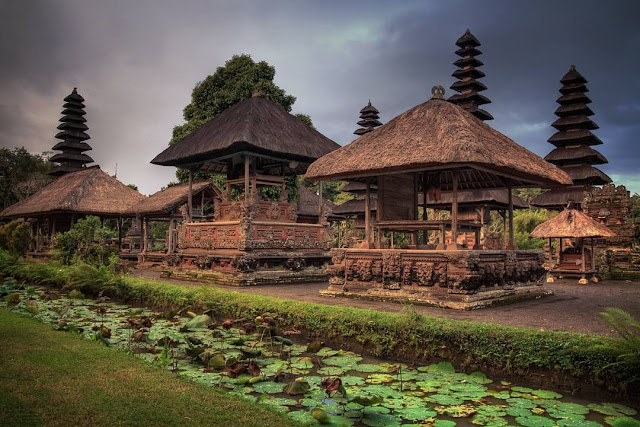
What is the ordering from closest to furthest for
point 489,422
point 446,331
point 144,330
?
A: point 489,422
point 446,331
point 144,330

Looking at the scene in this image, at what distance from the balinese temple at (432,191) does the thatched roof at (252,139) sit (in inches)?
166

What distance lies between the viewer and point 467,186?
12992 mm

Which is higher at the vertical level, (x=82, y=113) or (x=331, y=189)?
(x=82, y=113)

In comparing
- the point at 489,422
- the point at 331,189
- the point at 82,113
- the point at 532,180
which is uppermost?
the point at 82,113

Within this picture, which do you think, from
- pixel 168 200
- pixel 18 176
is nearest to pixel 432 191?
pixel 168 200

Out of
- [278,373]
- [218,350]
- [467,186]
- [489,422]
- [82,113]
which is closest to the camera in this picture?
[489,422]

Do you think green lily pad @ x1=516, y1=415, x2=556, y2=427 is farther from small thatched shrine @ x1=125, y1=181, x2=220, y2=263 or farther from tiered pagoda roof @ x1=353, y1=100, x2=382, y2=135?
tiered pagoda roof @ x1=353, y1=100, x2=382, y2=135

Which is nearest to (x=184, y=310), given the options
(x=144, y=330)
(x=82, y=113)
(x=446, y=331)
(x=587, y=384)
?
(x=144, y=330)

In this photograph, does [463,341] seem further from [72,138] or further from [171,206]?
[72,138]

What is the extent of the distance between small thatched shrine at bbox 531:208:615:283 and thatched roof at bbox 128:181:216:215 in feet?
49.5

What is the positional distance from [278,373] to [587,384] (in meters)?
3.25

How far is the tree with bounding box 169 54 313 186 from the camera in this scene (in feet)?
75.6

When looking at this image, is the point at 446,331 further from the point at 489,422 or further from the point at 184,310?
the point at 184,310

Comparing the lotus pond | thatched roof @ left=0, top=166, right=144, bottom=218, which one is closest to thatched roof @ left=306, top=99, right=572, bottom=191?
the lotus pond
